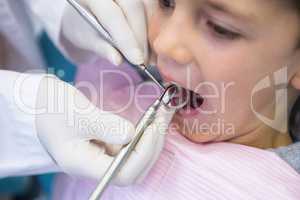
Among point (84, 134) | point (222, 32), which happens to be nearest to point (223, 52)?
point (222, 32)

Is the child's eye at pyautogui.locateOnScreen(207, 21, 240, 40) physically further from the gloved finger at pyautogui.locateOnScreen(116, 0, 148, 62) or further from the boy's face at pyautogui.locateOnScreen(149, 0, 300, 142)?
the gloved finger at pyautogui.locateOnScreen(116, 0, 148, 62)

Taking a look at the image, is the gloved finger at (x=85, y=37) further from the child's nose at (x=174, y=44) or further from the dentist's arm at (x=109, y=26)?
the child's nose at (x=174, y=44)

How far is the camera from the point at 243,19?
70 cm

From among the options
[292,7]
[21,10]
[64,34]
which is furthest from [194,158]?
[21,10]

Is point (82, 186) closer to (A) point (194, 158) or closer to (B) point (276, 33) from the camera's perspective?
(A) point (194, 158)

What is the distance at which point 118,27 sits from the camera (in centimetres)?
83

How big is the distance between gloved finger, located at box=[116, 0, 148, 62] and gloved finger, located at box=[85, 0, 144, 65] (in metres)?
0.01

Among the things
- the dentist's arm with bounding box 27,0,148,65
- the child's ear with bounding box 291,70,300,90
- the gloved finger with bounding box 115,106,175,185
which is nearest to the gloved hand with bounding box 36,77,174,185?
the gloved finger with bounding box 115,106,175,185

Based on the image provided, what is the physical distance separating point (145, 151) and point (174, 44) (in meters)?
0.17

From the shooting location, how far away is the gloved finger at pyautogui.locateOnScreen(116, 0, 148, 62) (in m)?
0.85

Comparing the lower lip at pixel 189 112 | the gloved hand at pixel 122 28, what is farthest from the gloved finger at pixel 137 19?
the lower lip at pixel 189 112

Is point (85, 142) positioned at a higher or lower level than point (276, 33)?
lower

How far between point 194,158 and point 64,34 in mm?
387

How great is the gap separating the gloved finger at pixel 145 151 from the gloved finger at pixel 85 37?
0.13 meters
